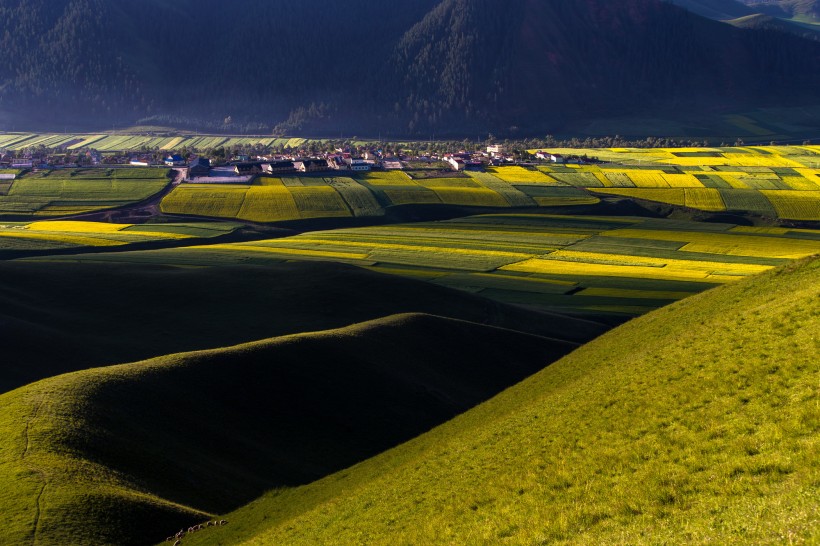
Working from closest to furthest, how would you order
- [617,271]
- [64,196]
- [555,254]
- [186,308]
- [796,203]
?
[186,308] → [617,271] → [555,254] → [796,203] → [64,196]

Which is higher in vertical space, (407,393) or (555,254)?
(555,254)

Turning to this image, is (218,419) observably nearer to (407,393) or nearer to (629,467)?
(407,393)

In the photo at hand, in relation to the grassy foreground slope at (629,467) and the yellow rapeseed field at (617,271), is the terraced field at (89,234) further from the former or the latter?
the grassy foreground slope at (629,467)

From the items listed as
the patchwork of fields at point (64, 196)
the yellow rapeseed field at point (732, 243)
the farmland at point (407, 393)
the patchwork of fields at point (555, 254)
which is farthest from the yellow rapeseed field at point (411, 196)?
the patchwork of fields at point (64, 196)

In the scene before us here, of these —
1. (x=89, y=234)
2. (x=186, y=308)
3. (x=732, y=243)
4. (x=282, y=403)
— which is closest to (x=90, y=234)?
(x=89, y=234)

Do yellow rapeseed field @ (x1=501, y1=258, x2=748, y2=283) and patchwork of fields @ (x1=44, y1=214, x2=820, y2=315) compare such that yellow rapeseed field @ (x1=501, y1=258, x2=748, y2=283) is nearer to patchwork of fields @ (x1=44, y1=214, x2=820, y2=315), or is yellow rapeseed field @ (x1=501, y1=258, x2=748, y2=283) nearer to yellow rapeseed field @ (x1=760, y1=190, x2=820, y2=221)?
patchwork of fields @ (x1=44, y1=214, x2=820, y2=315)

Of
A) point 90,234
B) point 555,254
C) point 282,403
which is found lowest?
point 555,254
